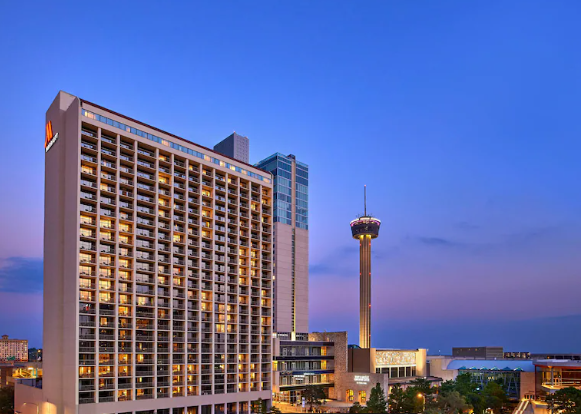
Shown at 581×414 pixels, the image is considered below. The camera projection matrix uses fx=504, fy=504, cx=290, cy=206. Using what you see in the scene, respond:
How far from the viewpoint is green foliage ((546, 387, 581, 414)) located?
94312 mm

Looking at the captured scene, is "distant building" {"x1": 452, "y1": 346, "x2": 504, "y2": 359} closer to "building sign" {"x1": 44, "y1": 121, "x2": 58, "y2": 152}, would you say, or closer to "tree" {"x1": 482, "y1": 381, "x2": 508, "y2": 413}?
"tree" {"x1": 482, "y1": 381, "x2": 508, "y2": 413}

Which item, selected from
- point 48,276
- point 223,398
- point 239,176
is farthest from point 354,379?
point 48,276

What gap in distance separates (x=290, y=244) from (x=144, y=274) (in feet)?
249

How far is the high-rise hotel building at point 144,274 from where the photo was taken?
86.9 meters

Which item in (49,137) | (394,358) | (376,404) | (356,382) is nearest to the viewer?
(376,404)

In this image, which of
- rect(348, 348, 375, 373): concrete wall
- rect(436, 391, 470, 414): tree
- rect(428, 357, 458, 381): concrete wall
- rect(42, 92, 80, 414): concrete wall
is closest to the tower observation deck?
rect(348, 348, 375, 373): concrete wall

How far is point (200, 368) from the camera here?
10162cm

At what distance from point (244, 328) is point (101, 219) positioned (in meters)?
41.9

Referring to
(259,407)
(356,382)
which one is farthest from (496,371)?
(259,407)

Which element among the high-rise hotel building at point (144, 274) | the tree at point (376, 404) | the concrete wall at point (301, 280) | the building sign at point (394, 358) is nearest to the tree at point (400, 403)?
the tree at point (376, 404)

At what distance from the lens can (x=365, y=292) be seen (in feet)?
489

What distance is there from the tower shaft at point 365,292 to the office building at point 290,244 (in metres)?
24.6

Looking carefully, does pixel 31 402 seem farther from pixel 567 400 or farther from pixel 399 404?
pixel 567 400

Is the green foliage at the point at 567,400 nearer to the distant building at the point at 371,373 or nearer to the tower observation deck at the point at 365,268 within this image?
the distant building at the point at 371,373
